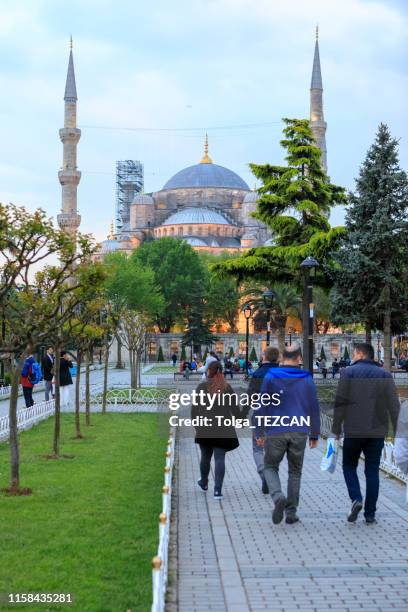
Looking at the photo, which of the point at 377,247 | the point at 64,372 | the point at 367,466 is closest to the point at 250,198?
the point at 377,247

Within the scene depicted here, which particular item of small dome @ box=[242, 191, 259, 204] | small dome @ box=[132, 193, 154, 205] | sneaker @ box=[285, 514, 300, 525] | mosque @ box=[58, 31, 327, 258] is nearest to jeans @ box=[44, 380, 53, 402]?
sneaker @ box=[285, 514, 300, 525]

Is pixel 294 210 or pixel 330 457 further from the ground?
pixel 294 210

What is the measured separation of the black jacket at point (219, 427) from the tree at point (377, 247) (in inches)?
757

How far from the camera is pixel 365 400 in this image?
26.3ft

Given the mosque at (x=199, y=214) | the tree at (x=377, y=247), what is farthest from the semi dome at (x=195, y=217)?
the tree at (x=377, y=247)

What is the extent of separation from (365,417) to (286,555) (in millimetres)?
1724

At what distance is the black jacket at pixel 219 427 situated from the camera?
9.27m

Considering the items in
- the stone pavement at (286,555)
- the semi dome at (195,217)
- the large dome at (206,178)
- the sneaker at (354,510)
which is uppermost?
the large dome at (206,178)

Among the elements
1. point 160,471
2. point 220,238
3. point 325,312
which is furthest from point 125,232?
point 160,471

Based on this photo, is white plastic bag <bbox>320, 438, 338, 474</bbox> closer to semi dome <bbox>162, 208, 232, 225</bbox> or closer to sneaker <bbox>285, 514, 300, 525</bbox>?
sneaker <bbox>285, 514, 300, 525</bbox>

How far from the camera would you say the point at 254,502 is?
9.09 metres

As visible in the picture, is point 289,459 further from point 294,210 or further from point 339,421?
point 294,210

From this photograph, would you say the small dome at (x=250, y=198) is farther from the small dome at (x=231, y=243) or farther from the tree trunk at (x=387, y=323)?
the tree trunk at (x=387, y=323)

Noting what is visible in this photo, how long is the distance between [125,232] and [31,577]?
103860 millimetres
